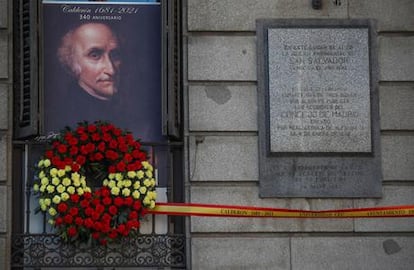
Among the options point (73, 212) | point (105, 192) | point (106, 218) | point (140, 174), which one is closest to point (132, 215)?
point (106, 218)

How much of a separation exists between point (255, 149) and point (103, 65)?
8.64ft

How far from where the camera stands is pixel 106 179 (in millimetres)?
14695

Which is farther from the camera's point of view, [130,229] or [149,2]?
[149,2]

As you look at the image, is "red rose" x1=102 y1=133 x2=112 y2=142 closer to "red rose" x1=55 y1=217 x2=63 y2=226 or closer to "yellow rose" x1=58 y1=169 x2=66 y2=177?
"yellow rose" x1=58 y1=169 x2=66 y2=177

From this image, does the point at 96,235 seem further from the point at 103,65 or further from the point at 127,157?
the point at 103,65

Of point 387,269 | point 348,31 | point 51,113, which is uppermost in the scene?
point 348,31

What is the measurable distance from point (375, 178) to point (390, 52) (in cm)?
195

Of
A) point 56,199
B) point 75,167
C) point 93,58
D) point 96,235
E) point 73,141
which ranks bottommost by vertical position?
point 96,235

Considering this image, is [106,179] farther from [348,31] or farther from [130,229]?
[348,31]

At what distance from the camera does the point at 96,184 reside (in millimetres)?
14820

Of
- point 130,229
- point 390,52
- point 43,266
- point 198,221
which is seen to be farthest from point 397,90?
point 43,266

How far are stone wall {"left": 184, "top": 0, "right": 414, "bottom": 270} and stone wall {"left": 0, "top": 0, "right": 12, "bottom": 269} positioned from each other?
104 inches

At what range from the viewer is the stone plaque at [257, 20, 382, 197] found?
15.0m

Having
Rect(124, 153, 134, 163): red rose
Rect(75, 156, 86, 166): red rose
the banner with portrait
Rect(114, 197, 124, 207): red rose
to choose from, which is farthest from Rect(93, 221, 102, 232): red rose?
the banner with portrait
